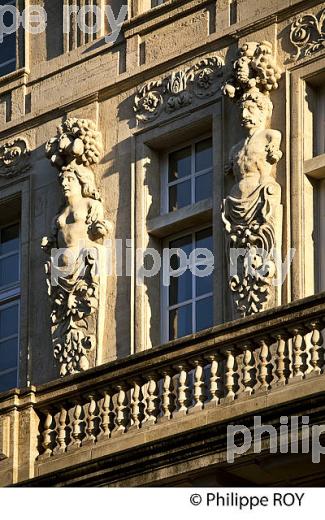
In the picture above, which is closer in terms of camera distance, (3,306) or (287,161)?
(287,161)

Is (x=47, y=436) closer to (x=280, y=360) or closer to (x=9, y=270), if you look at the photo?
(x=280, y=360)

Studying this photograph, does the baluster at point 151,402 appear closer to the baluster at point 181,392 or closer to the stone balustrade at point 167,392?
the stone balustrade at point 167,392

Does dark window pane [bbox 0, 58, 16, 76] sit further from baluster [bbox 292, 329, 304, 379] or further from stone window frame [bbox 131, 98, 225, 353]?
baluster [bbox 292, 329, 304, 379]

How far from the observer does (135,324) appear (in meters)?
26.2

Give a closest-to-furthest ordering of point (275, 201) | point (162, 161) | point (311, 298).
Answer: point (311, 298) < point (275, 201) < point (162, 161)

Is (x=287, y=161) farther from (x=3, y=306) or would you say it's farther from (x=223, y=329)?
(x=3, y=306)

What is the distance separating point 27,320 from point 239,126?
298cm

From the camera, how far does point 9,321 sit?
2803cm

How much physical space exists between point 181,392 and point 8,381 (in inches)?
142

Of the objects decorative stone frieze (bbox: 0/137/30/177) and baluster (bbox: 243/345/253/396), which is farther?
decorative stone frieze (bbox: 0/137/30/177)

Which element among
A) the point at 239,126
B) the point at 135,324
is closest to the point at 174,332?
the point at 135,324

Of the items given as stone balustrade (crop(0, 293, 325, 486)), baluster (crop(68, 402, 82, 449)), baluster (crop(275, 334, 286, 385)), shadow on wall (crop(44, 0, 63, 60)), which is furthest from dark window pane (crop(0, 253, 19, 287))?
baluster (crop(275, 334, 286, 385))

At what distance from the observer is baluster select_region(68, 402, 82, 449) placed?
2523 centimetres

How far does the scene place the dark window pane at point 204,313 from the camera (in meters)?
25.9
